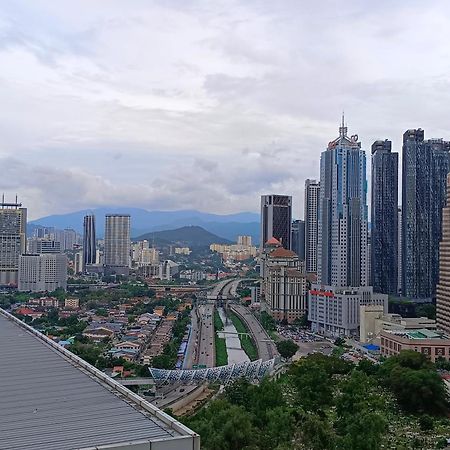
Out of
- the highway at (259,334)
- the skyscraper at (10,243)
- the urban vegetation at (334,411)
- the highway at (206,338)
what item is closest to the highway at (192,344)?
the highway at (206,338)

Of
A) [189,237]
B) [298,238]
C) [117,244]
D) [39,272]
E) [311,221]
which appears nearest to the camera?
[39,272]

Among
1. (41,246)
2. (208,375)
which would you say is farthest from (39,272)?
(208,375)

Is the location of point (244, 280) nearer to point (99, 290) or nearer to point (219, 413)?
point (99, 290)

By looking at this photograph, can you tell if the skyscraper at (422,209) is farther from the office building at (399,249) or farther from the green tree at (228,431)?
the green tree at (228,431)

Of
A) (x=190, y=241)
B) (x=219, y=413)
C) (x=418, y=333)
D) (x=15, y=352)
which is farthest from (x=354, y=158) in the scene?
(x=190, y=241)

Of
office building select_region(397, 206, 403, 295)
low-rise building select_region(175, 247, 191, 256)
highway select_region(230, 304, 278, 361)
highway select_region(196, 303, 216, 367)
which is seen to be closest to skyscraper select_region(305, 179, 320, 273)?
highway select_region(230, 304, 278, 361)

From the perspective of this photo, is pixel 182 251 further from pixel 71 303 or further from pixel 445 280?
pixel 445 280
